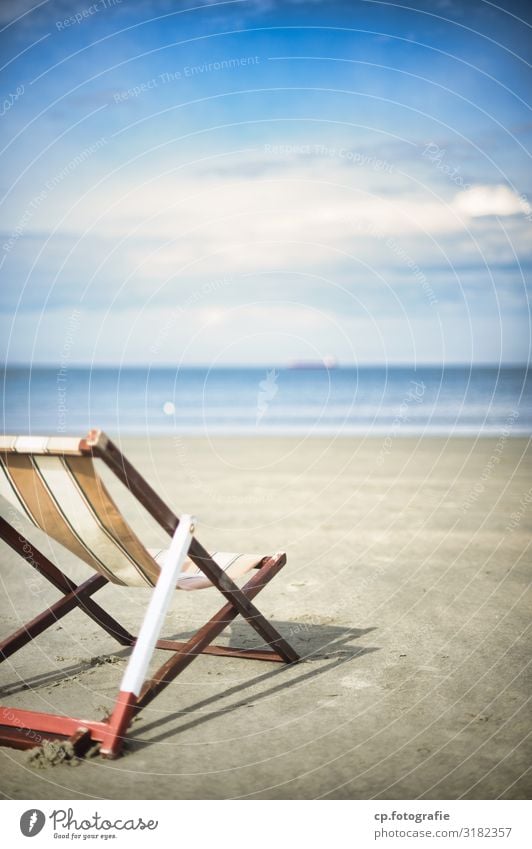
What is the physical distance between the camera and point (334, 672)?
3549 mm

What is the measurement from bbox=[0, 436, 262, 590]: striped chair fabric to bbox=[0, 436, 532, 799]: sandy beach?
0.64 meters

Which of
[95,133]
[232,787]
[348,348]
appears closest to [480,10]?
[95,133]

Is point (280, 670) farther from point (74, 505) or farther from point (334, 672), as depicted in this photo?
point (74, 505)

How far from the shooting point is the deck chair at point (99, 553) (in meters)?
2.64

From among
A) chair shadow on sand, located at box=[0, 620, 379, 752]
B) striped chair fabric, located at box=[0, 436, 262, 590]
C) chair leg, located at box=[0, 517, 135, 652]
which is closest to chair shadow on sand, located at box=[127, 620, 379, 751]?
chair shadow on sand, located at box=[0, 620, 379, 752]

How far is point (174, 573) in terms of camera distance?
2828 millimetres

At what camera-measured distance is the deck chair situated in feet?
8.68

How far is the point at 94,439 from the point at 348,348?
248 feet

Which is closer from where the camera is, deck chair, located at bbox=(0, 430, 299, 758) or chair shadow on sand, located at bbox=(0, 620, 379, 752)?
deck chair, located at bbox=(0, 430, 299, 758)

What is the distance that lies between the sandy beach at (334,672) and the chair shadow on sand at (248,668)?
1cm

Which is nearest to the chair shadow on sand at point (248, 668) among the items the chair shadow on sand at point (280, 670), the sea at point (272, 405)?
the chair shadow on sand at point (280, 670)

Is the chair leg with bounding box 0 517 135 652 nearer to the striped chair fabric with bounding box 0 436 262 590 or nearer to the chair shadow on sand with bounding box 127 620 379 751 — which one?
the striped chair fabric with bounding box 0 436 262 590

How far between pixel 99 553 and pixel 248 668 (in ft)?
3.45

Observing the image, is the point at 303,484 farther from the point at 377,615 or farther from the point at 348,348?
the point at 348,348
